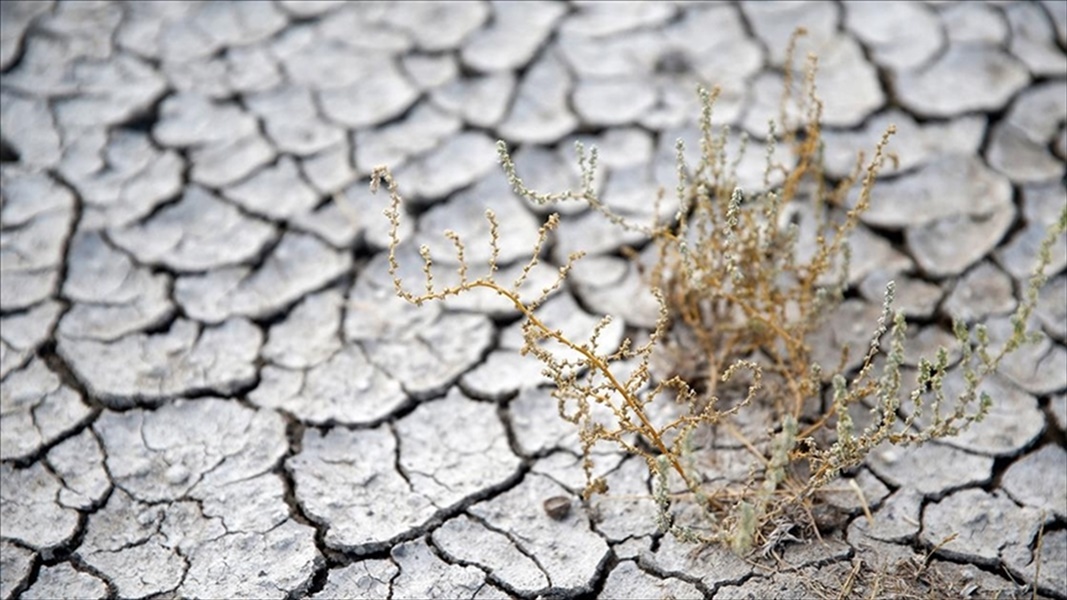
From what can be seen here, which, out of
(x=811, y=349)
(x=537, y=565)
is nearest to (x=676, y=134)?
(x=811, y=349)

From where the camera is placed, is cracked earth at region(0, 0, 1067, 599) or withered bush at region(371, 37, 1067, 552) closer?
withered bush at region(371, 37, 1067, 552)

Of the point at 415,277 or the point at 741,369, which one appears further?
the point at 415,277

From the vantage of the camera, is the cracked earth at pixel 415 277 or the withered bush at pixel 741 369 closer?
the withered bush at pixel 741 369

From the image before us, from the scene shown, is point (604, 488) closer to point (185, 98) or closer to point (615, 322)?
point (615, 322)
